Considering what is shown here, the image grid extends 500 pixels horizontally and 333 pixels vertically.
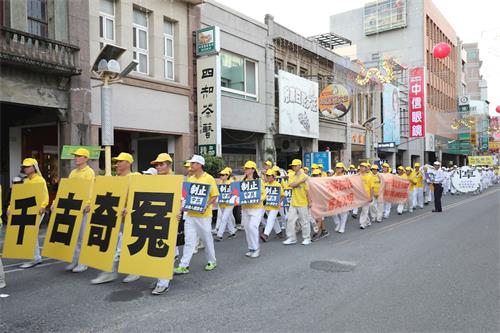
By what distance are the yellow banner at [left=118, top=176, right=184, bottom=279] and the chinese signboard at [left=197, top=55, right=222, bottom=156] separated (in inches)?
428

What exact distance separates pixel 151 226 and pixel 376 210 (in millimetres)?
9116

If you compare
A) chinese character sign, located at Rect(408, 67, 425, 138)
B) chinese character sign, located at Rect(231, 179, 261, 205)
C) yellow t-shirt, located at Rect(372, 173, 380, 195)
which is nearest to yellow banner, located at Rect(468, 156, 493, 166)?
chinese character sign, located at Rect(408, 67, 425, 138)

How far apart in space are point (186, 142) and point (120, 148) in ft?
8.31

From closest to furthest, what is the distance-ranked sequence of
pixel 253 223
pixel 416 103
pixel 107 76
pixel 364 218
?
pixel 253 223 < pixel 107 76 < pixel 364 218 < pixel 416 103

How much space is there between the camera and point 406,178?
16422mm

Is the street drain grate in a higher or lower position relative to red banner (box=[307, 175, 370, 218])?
lower

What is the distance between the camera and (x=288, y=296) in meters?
5.50

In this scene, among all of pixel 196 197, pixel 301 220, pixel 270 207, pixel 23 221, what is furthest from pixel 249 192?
pixel 23 221

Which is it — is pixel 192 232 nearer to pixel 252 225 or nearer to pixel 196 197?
pixel 196 197

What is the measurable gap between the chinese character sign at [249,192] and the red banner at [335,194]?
2076 millimetres

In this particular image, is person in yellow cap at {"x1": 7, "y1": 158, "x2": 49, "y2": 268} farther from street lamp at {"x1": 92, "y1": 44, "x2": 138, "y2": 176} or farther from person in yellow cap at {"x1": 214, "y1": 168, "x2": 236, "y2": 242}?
person in yellow cap at {"x1": 214, "y1": 168, "x2": 236, "y2": 242}

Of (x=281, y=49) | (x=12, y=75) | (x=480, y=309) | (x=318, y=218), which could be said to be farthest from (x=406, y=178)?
(x=12, y=75)

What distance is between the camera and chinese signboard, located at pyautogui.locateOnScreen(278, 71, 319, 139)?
21.8 m

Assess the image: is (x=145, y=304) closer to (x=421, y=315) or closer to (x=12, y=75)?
(x=421, y=315)
